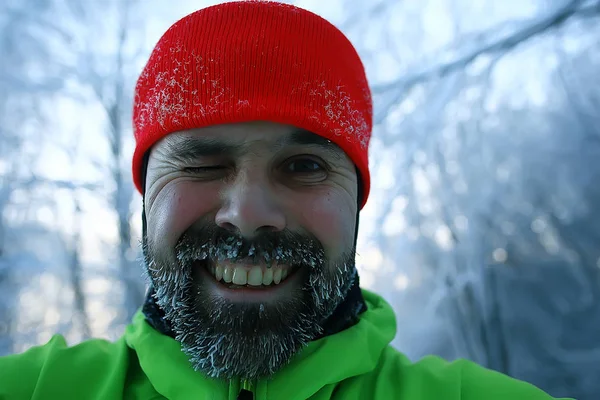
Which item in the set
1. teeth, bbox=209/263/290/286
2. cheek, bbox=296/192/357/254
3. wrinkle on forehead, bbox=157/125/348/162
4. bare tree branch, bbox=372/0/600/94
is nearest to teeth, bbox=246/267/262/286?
teeth, bbox=209/263/290/286

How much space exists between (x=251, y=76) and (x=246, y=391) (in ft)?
2.01

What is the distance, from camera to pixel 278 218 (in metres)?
0.70

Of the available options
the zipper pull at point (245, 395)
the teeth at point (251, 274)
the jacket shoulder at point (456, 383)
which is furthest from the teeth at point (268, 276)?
the jacket shoulder at point (456, 383)

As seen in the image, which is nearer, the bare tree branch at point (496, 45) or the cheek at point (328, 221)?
the cheek at point (328, 221)

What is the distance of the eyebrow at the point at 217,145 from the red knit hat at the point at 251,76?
0.06ft

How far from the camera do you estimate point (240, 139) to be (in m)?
0.74

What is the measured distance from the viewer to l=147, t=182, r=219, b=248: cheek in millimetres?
735

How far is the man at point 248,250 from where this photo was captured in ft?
2.32

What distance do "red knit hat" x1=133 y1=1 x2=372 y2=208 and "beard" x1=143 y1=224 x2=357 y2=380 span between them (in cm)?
23

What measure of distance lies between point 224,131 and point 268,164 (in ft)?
0.36

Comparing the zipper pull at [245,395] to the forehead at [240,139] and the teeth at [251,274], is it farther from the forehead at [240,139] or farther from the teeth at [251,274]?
the forehead at [240,139]

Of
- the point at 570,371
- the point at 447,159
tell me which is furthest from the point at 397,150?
the point at 570,371

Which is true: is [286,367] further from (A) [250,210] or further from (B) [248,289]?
(A) [250,210]

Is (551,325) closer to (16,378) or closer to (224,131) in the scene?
(224,131)
